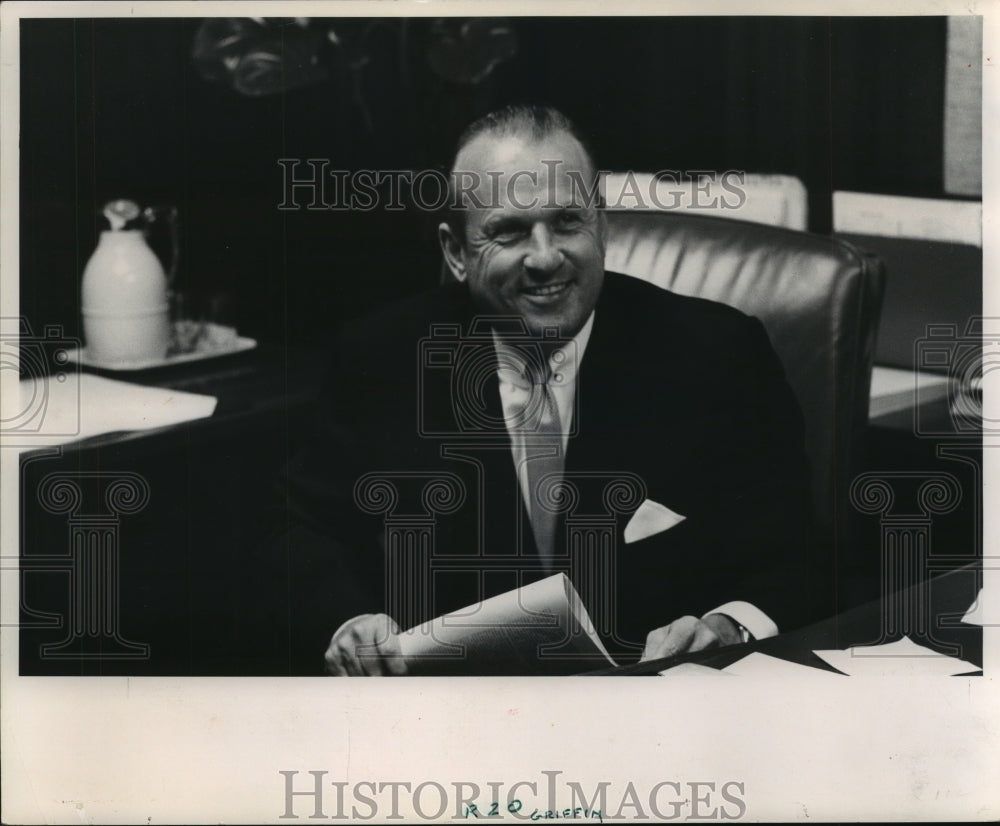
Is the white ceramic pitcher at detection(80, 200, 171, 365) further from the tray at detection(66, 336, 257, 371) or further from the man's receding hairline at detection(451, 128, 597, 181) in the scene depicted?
the man's receding hairline at detection(451, 128, 597, 181)

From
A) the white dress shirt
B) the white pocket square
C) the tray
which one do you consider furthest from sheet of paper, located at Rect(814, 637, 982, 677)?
the tray

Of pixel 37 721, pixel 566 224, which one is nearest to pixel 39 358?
pixel 37 721

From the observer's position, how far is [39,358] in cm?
260

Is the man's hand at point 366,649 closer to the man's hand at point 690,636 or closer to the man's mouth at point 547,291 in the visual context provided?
the man's hand at point 690,636

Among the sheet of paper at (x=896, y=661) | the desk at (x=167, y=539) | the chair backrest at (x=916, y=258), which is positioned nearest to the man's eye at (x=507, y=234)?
the desk at (x=167, y=539)

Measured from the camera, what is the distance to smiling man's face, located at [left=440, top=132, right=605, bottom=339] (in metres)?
2.55

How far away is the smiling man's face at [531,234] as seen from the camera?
2547mm

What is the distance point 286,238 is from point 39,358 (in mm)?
610

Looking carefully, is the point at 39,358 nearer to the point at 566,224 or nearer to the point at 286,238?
the point at 286,238

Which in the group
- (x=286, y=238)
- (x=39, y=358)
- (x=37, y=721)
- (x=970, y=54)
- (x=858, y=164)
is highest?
(x=970, y=54)

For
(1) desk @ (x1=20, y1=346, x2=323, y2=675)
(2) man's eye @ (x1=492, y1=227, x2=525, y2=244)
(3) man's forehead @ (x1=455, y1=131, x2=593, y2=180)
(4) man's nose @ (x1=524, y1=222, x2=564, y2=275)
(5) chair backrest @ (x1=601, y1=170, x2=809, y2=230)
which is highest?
(3) man's forehead @ (x1=455, y1=131, x2=593, y2=180)

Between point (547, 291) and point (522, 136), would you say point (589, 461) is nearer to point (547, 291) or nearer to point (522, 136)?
point (547, 291)

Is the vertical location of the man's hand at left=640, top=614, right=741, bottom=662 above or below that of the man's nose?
below

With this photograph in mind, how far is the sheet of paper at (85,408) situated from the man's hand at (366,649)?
0.58 meters
